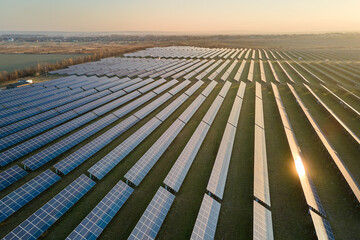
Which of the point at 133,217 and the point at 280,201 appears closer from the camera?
the point at 133,217

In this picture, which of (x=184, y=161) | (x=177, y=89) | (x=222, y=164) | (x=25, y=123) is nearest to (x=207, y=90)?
(x=177, y=89)

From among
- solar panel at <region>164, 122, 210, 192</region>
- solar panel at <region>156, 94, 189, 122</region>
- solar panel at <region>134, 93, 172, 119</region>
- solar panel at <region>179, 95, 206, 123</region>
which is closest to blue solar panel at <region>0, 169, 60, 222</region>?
solar panel at <region>164, 122, 210, 192</region>

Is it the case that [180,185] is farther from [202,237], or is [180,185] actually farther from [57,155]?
[57,155]

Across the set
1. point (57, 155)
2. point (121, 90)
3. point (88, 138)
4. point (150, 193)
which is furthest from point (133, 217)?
point (121, 90)

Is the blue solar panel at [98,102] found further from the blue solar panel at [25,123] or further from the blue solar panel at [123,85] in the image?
the blue solar panel at [25,123]

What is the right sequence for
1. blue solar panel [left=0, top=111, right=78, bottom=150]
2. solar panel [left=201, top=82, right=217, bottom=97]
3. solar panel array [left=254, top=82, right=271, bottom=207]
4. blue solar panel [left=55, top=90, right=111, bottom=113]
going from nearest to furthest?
solar panel array [left=254, top=82, right=271, bottom=207]
blue solar panel [left=0, top=111, right=78, bottom=150]
blue solar panel [left=55, top=90, right=111, bottom=113]
solar panel [left=201, top=82, right=217, bottom=97]

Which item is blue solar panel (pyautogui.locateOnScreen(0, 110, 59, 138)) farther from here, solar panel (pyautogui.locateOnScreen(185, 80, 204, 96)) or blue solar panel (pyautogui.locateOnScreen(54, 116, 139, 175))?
solar panel (pyautogui.locateOnScreen(185, 80, 204, 96))

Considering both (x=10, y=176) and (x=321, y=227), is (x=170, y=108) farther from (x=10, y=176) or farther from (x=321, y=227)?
(x=321, y=227)
